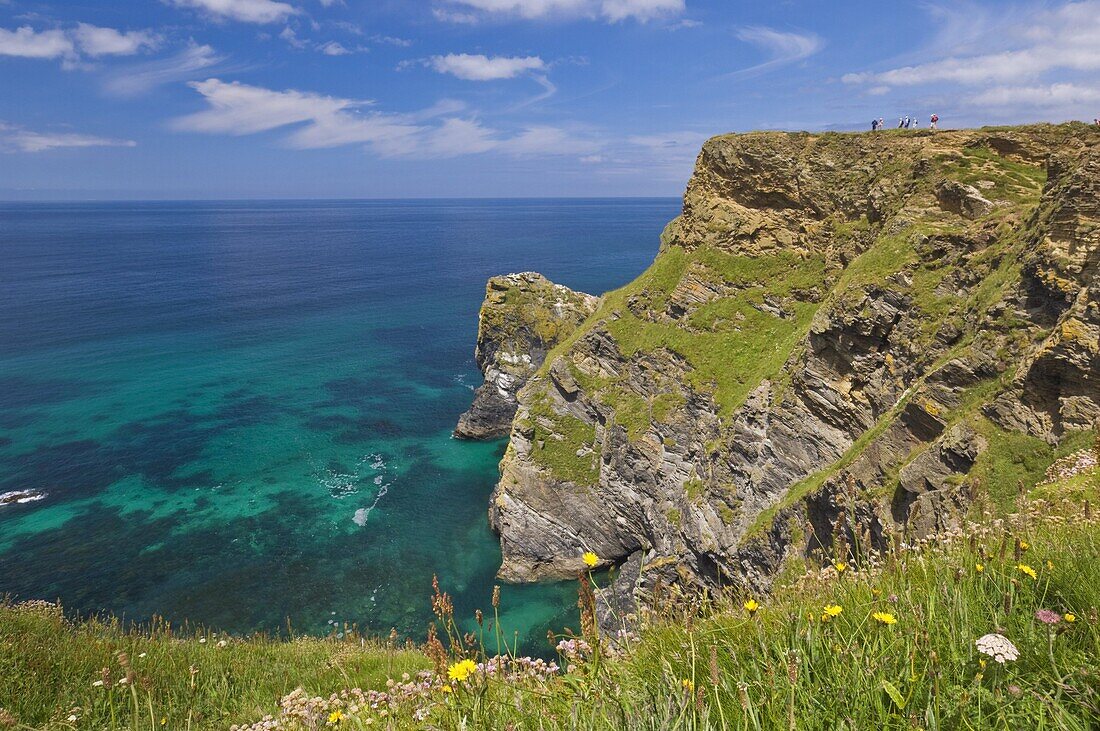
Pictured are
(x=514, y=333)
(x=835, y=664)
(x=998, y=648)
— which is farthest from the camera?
(x=514, y=333)

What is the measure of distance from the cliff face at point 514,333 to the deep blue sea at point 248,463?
4816mm

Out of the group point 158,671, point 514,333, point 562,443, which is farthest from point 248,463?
point 158,671

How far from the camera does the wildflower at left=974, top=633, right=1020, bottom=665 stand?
2.69m

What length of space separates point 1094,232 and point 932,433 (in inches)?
316

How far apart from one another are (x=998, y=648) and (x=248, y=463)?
196ft

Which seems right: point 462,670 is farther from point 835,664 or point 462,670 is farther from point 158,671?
point 158,671

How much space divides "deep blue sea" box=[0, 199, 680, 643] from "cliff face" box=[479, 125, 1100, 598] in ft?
28.7

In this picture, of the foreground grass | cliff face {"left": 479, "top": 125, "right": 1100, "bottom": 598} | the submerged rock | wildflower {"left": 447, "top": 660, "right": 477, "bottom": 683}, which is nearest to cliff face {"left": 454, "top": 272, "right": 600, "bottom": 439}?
cliff face {"left": 479, "top": 125, "right": 1100, "bottom": 598}

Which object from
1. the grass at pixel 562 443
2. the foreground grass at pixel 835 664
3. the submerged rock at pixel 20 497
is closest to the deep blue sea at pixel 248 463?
the submerged rock at pixel 20 497

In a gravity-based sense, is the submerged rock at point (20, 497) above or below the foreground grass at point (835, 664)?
below

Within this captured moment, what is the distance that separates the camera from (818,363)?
28.0 metres

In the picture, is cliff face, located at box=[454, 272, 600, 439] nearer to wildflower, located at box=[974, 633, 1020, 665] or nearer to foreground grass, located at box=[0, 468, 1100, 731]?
foreground grass, located at box=[0, 468, 1100, 731]

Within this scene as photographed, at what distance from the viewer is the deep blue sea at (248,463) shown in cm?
3716

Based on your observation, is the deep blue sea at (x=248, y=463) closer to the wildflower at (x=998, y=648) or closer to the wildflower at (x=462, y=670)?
the wildflower at (x=462, y=670)
